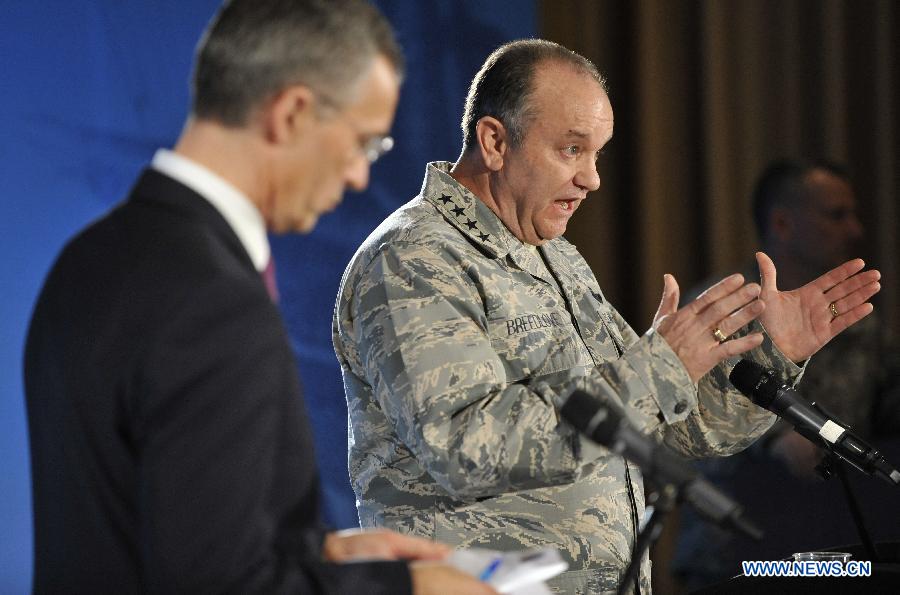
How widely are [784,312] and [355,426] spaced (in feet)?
2.59

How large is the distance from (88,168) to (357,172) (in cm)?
202

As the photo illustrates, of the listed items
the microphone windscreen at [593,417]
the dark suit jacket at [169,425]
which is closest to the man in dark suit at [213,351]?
the dark suit jacket at [169,425]

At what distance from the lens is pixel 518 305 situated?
78.4 inches

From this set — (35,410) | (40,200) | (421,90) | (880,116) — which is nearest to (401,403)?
(35,410)

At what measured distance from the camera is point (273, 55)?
119 centimetres

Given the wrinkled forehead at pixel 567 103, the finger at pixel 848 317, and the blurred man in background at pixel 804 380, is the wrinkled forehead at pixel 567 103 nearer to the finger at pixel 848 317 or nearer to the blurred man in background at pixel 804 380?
the finger at pixel 848 317

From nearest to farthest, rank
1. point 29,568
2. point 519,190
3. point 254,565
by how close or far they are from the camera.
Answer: point 254,565, point 519,190, point 29,568

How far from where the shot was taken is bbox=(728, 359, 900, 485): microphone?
1786mm

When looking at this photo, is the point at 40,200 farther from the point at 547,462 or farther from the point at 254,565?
the point at 254,565

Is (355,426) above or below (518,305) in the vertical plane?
below

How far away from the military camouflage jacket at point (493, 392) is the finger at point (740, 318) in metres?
0.11

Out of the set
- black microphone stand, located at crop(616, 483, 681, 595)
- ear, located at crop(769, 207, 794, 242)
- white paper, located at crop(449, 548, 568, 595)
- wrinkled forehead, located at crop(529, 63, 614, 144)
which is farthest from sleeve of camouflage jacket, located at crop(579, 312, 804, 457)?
ear, located at crop(769, 207, 794, 242)

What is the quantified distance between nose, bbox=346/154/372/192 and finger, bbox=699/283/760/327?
2.41 feet

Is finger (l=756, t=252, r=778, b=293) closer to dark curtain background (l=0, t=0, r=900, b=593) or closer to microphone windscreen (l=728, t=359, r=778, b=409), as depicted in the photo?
microphone windscreen (l=728, t=359, r=778, b=409)
